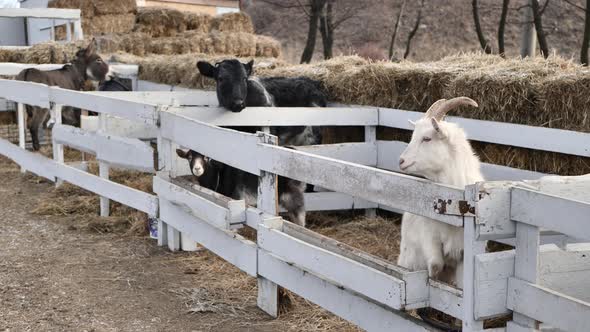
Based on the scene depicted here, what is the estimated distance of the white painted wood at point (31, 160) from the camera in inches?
419

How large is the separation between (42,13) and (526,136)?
16.2 meters

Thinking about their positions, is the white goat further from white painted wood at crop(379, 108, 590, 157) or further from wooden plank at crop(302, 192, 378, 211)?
wooden plank at crop(302, 192, 378, 211)

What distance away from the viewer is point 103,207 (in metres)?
9.13

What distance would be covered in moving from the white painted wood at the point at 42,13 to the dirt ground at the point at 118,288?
12591mm

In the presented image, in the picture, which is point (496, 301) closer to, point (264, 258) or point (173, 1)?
point (264, 258)

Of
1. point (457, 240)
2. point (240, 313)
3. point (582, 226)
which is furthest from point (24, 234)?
point (582, 226)

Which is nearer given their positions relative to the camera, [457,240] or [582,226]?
[582,226]

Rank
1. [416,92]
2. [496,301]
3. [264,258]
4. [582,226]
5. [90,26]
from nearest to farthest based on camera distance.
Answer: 1. [582,226]
2. [496,301]
3. [264,258]
4. [416,92]
5. [90,26]

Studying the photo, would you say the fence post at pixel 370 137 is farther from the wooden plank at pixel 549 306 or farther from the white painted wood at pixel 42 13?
the white painted wood at pixel 42 13

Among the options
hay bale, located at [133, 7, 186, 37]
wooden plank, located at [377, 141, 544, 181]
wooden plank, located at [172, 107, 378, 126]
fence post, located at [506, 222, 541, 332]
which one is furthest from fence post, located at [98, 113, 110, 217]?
hay bale, located at [133, 7, 186, 37]

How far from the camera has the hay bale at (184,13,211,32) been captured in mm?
23422

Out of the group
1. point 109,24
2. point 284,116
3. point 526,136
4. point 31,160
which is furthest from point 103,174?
point 109,24

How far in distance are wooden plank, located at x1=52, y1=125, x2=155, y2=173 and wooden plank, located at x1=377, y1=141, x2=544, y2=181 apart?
2835 millimetres

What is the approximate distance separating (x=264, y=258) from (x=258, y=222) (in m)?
0.29
